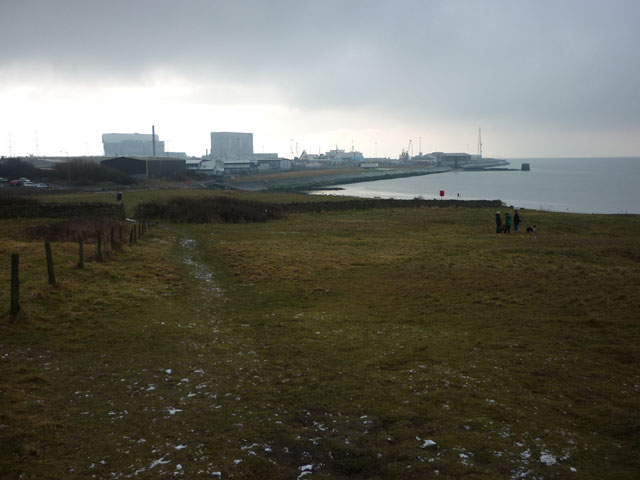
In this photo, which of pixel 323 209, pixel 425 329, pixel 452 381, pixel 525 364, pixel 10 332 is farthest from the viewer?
pixel 323 209

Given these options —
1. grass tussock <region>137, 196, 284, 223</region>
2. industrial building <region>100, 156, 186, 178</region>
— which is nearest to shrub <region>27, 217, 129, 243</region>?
grass tussock <region>137, 196, 284, 223</region>

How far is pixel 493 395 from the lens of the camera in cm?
1052

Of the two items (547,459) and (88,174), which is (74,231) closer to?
(547,459)

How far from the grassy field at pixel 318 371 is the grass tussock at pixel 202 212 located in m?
24.2

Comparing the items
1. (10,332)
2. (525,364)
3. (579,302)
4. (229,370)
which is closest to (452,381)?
(525,364)

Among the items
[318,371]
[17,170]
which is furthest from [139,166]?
[318,371]

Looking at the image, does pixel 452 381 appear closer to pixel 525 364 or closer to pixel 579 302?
pixel 525 364

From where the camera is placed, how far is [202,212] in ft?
166

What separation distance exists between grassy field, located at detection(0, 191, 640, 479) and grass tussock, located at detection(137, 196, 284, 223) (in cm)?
2419

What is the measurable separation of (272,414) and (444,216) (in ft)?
164

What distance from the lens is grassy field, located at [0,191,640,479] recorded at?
26.6 feet

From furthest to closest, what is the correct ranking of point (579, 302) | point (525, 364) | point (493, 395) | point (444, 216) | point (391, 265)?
1. point (444, 216)
2. point (391, 265)
3. point (579, 302)
4. point (525, 364)
5. point (493, 395)

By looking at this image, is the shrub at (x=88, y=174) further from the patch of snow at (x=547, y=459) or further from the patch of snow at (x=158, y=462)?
the patch of snow at (x=547, y=459)

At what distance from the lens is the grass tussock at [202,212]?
4966cm
